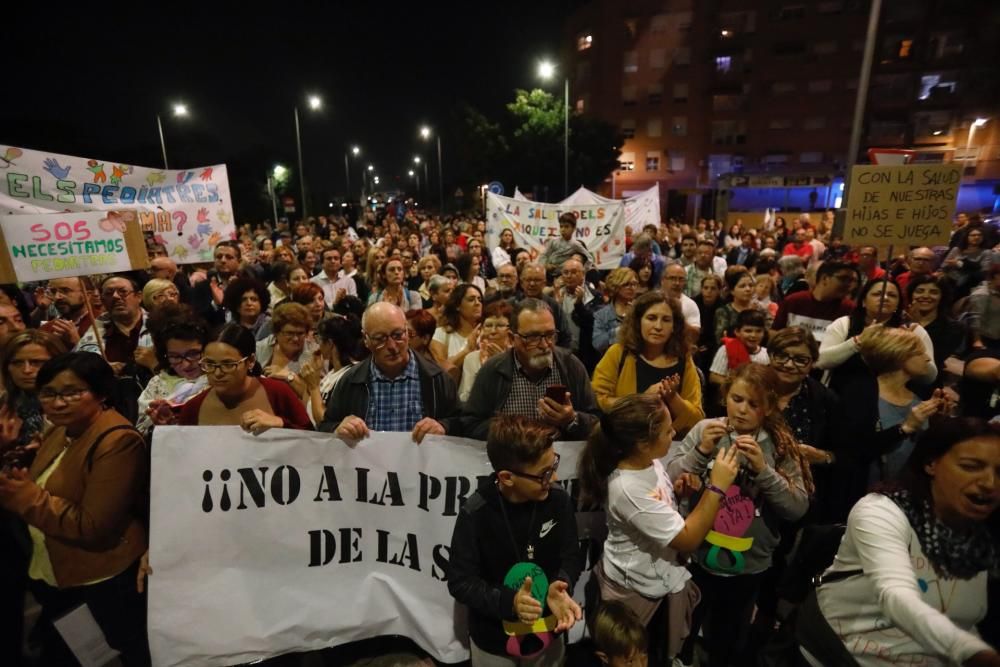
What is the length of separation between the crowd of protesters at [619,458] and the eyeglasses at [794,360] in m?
0.02

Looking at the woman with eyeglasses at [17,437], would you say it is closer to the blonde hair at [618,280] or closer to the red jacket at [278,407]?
the red jacket at [278,407]

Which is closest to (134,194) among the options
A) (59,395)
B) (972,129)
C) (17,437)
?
(17,437)

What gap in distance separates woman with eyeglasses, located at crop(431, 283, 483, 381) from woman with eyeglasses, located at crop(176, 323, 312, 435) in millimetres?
1765

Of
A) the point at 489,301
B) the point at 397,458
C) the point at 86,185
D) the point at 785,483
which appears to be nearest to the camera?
the point at 785,483

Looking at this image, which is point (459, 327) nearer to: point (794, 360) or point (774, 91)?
point (794, 360)

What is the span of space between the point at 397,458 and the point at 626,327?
1.77 metres

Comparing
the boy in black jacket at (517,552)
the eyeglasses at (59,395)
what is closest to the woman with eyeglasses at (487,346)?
the boy in black jacket at (517,552)

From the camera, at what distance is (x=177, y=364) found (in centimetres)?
346

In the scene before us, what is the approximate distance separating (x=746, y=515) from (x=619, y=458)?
782 millimetres

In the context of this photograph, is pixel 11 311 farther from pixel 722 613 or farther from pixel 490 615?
pixel 722 613

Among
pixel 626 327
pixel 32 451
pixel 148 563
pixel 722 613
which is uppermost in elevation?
pixel 626 327

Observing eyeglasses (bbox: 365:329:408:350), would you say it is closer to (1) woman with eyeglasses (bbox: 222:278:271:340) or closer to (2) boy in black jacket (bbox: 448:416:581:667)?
(2) boy in black jacket (bbox: 448:416:581:667)

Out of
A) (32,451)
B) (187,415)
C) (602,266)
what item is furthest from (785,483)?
(602,266)

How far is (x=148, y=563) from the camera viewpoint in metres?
2.93
